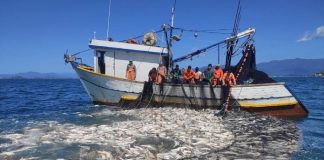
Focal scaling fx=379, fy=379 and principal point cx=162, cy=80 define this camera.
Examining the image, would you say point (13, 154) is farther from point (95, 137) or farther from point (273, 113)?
point (273, 113)

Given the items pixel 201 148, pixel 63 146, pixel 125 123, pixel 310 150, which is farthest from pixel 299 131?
pixel 63 146

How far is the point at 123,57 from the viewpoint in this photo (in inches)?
890

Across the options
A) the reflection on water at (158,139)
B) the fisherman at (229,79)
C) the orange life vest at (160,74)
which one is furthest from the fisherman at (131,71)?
the fisherman at (229,79)

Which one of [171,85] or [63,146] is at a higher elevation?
[171,85]

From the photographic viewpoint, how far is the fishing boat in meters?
19.1

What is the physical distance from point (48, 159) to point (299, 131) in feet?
32.0

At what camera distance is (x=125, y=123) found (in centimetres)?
1555

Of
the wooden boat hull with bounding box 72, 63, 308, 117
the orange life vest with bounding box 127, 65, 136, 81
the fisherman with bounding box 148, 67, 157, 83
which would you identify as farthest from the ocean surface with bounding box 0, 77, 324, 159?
the orange life vest with bounding box 127, 65, 136, 81

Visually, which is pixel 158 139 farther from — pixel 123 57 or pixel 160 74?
pixel 123 57

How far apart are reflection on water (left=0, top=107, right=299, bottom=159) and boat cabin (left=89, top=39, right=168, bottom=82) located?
18.8 feet

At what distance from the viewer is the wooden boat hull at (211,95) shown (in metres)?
19.0

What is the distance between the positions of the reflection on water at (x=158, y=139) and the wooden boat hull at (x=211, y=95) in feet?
6.17

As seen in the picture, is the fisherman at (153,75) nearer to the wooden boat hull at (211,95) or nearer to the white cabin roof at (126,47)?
the wooden boat hull at (211,95)

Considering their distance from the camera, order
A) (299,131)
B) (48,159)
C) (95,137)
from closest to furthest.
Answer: (48,159) → (95,137) → (299,131)
